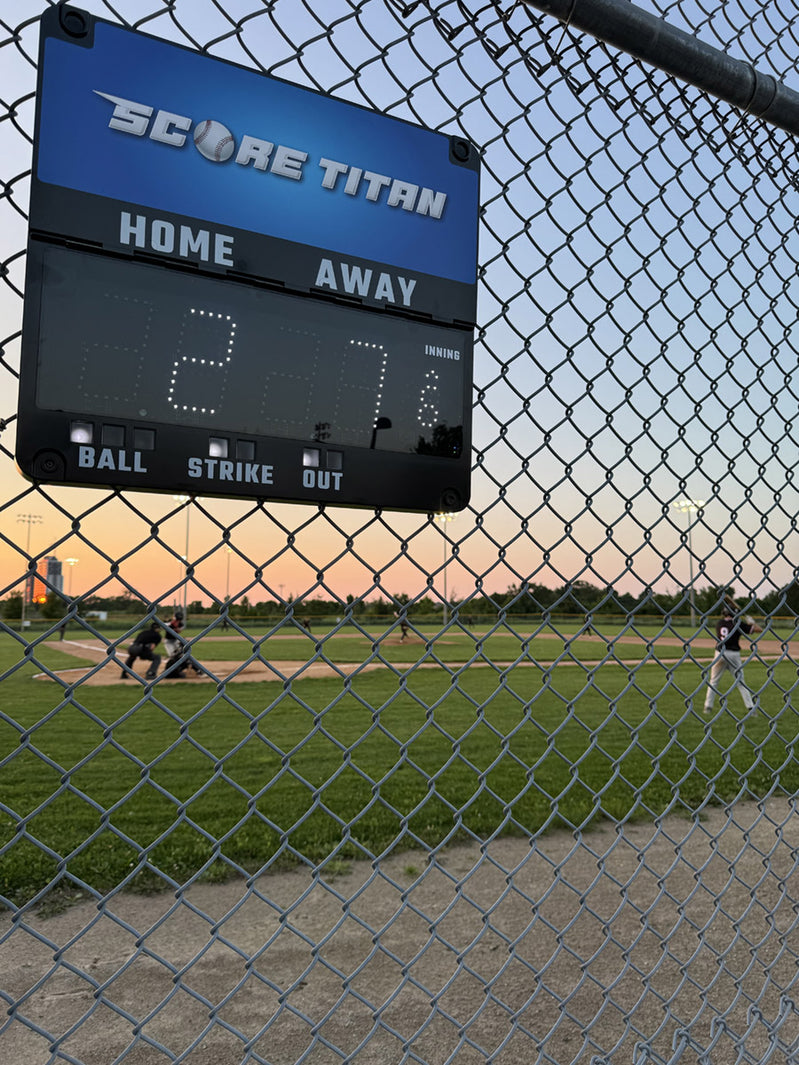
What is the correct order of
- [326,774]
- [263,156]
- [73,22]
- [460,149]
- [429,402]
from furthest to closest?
1. [326,774]
2. [460,149]
3. [429,402]
4. [263,156]
5. [73,22]

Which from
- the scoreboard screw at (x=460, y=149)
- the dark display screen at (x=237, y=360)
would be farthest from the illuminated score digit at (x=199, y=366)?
the scoreboard screw at (x=460, y=149)

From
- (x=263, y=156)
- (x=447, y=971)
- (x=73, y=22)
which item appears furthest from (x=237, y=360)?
(x=447, y=971)

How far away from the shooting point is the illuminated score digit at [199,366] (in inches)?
54.9

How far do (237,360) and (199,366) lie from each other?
76 mm

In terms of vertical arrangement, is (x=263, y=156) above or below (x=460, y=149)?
below

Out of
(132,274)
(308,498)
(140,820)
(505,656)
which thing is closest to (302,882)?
(140,820)

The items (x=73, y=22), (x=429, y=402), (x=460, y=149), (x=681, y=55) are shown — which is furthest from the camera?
(x=681, y=55)

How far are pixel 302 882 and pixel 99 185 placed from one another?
4.25 meters

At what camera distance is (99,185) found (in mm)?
1361

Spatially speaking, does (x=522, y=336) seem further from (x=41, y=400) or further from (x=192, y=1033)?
(x=192, y=1033)

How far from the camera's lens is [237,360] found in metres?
1.45

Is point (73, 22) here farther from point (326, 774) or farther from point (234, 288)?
point (326, 774)

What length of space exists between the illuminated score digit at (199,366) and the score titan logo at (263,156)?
326mm

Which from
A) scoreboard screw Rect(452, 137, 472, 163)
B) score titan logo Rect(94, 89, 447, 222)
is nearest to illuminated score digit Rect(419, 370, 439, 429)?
score titan logo Rect(94, 89, 447, 222)
